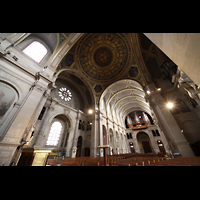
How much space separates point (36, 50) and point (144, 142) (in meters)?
25.1

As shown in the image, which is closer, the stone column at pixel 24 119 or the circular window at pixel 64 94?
the stone column at pixel 24 119

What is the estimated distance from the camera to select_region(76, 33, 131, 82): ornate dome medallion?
35.2 feet

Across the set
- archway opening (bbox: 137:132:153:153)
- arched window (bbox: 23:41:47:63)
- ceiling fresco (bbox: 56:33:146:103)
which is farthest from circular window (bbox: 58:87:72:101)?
archway opening (bbox: 137:132:153:153)

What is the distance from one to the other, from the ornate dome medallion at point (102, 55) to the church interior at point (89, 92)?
0.11 m

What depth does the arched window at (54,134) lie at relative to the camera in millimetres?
9298

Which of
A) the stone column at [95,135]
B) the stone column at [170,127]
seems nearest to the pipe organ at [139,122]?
the stone column at [95,135]

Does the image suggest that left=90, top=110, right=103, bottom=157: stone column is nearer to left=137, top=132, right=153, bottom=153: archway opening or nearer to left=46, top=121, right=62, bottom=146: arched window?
left=46, top=121, right=62, bottom=146: arched window

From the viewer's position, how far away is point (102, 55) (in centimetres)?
1195

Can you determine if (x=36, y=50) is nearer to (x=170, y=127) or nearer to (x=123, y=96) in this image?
(x=170, y=127)

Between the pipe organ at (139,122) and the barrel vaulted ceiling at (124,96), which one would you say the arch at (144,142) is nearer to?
the pipe organ at (139,122)

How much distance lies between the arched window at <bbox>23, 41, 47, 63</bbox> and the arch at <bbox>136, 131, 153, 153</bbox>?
23.7 metres

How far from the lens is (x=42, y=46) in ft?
28.3

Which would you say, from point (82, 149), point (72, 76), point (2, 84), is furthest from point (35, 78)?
point (82, 149)

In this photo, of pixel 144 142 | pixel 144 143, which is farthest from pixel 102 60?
pixel 144 143
